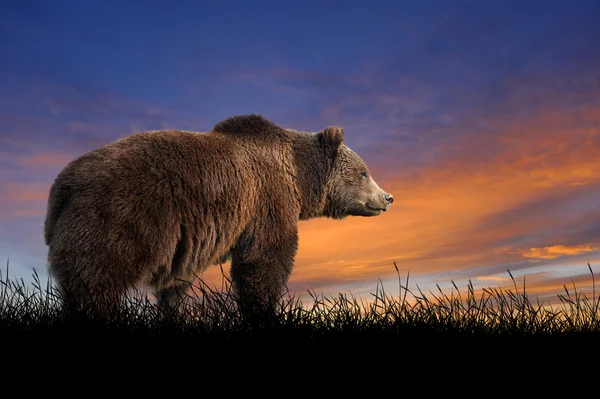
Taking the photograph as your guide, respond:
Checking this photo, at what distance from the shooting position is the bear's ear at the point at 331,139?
365 inches

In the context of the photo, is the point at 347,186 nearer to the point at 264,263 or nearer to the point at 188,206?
the point at 264,263

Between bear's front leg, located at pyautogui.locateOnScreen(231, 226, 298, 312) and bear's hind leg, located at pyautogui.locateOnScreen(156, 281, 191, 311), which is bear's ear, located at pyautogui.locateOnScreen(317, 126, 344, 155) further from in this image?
bear's hind leg, located at pyautogui.locateOnScreen(156, 281, 191, 311)

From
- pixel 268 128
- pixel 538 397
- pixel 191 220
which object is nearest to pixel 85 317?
pixel 191 220

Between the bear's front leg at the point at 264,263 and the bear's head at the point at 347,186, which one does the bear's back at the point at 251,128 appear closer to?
the bear's head at the point at 347,186

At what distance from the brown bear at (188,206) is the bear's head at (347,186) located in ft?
0.10

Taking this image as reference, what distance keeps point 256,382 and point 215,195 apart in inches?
160

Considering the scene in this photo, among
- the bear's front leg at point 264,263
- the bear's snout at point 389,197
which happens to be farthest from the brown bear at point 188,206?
the bear's snout at point 389,197

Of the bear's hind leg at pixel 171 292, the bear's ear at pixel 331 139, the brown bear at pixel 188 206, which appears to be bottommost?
the bear's hind leg at pixel 171 292

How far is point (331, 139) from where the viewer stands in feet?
30.5

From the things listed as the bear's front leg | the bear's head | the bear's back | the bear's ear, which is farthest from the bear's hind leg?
the bear's ear

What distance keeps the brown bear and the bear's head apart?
30mm

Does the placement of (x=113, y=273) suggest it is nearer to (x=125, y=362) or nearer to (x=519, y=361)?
(x=125, y=362)

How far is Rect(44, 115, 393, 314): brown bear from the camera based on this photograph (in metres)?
6.36

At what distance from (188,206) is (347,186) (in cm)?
339
